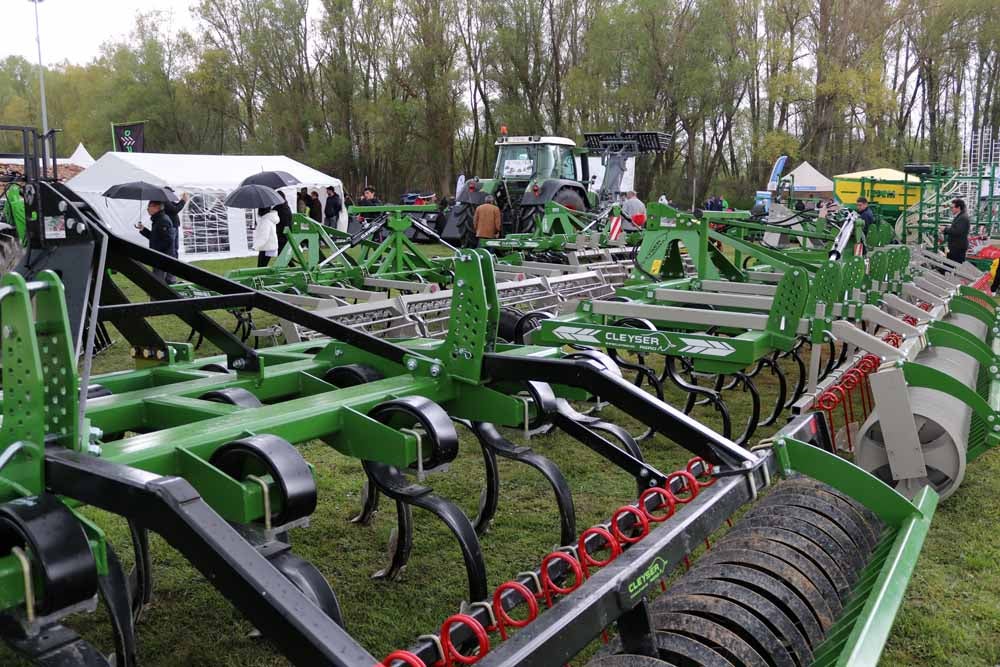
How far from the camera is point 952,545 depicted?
151 inches

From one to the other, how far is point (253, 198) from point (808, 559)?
9.62 metres

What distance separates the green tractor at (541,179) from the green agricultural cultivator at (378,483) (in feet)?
32.0

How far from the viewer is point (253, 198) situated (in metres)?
10.8

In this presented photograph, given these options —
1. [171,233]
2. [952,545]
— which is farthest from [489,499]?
[171,233]

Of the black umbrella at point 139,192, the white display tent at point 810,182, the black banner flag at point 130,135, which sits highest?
the black banner flag at point 130,135

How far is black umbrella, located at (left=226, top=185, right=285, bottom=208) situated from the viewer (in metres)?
10.8

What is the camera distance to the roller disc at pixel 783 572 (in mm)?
2215

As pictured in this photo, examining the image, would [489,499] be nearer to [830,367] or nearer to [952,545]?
[952,545]

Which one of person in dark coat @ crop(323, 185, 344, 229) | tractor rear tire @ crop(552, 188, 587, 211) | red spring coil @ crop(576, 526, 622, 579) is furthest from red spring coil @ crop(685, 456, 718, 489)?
person in dark coat @ crop(323, 185, 344, 229)

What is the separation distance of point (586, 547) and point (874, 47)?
110 feet

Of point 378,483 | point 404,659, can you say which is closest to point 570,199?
point 378,483

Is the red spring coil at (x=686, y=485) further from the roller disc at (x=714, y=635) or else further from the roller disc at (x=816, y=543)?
the roller disc at (x=714, y=635)

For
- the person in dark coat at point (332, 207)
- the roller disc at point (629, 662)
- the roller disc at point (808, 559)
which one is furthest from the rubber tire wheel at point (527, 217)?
the roller disc at point (629, 662)

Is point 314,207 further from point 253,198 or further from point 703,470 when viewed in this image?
point 703,470
